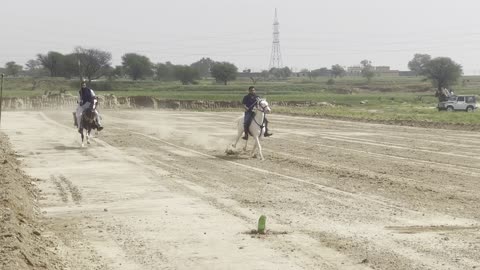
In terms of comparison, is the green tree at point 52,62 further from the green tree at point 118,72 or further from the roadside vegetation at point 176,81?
the green tree at point 118,72

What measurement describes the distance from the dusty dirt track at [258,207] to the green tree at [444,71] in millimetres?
103167

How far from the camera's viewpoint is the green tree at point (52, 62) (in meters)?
135

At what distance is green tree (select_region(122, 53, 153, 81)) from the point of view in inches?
5536

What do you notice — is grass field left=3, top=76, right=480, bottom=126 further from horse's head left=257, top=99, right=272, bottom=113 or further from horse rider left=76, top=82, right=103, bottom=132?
horse's head left=257, top=99, right=272, bottom=113

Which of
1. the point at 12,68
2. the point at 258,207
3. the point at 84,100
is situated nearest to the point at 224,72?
the point at 12,68

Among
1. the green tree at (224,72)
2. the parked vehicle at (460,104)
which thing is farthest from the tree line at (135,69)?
the parked vehicle at (460,104)

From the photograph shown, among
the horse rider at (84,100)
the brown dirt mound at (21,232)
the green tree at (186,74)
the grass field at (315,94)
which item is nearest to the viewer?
the brown dirt mound at (21,232)

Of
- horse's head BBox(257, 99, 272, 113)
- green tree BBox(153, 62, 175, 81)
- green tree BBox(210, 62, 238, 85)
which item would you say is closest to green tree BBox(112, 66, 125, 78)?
green tree BBox(153, 62, 175, 81)

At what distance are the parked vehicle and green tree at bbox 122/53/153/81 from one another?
279 ft

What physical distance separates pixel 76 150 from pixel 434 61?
113 metres

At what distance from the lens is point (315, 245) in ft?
33.1

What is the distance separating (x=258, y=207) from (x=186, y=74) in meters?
127

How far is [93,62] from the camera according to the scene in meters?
120

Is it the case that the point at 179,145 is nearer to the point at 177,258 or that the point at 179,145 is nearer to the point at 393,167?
the point at 393,167
